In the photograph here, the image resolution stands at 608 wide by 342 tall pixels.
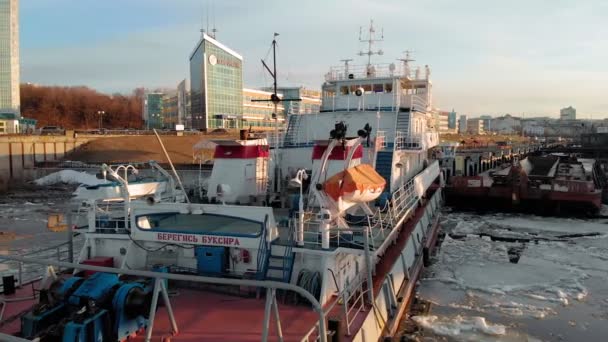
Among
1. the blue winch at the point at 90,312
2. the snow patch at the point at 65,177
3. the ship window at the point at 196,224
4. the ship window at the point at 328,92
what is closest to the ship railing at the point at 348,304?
the ship window at the point at 196,224

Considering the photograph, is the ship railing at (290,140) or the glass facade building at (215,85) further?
the glass facade building at (215,85)

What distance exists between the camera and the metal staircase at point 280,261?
867 centimetres

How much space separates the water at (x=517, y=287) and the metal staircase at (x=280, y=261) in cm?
448

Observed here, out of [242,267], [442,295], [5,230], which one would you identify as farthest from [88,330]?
[5,230]

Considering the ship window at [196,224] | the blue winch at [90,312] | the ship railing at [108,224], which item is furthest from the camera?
the ship railing at [108,224]

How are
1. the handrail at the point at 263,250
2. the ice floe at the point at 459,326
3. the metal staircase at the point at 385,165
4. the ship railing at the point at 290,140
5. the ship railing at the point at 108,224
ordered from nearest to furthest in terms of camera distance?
the handrail at the point at 263,250 → the ship railing at the point at 108,224 → the ice floe at the point at 459,326 → the metal staircase at the point at 385,165 → the ship railing at the point at 290,140

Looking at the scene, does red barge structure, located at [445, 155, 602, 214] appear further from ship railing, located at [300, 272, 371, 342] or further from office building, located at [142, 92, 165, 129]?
office building, located at [142, 92, 165, 129]

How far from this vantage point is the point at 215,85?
77125 millimetres

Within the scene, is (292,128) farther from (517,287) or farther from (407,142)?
(517,287)

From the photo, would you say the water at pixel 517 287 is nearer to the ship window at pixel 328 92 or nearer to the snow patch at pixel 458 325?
the snow patch at pixel 458 325

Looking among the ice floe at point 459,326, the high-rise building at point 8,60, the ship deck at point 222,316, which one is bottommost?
the ice floe at point 459,326

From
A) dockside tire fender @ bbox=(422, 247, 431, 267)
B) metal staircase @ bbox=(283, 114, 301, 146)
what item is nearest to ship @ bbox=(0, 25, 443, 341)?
dockside tire fender @ bbox=(422, 247, 431, 267)

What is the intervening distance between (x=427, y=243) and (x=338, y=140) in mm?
8552

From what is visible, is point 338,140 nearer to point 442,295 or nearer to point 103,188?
point 103,188
